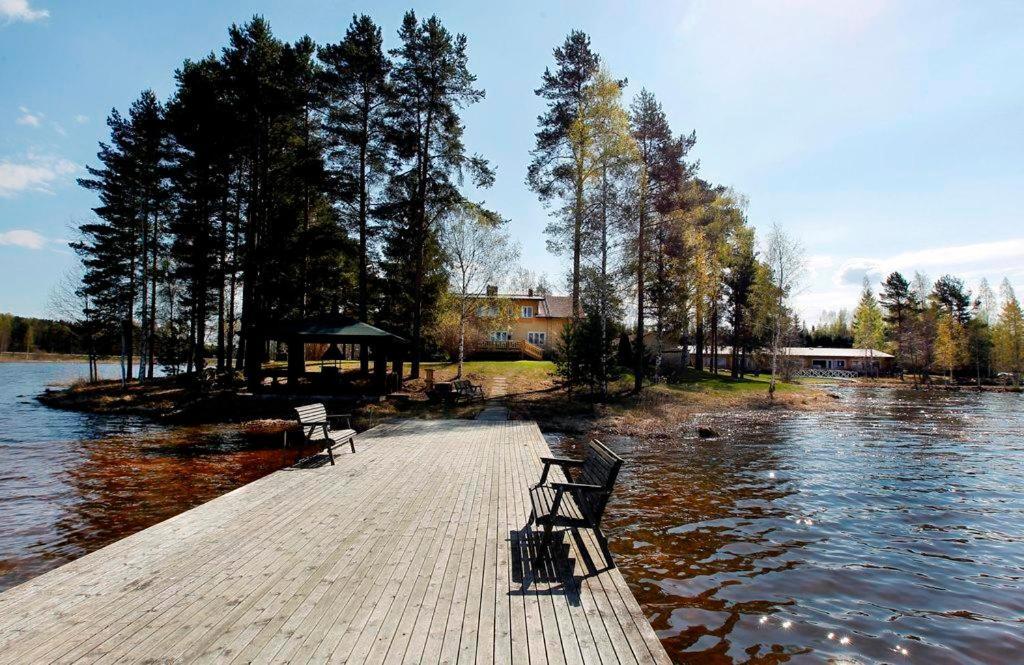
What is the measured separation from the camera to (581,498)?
6.22 metres

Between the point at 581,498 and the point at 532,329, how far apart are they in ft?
130

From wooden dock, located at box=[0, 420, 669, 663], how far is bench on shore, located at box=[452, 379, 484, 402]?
14.7m

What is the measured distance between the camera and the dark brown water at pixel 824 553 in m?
5.04

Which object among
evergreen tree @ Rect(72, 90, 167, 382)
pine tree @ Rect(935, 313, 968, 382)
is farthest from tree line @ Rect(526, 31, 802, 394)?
pine tree @ Rect(935, 313, 968, 382)

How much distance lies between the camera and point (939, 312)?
58.9 m

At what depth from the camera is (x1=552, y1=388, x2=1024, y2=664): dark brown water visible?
16.5 ft

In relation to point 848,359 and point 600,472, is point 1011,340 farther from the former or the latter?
point 600,472

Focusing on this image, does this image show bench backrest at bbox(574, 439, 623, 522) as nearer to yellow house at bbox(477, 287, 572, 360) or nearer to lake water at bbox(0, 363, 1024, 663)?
lake water at bbox(0, 363, 1024, 663)

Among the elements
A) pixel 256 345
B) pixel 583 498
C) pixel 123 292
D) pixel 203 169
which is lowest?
pixel 583 498

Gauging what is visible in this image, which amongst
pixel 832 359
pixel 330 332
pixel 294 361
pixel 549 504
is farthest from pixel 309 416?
pixel 832 359

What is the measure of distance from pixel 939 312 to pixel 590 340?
191 feet

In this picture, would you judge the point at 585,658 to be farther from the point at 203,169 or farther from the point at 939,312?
the point at 939,312

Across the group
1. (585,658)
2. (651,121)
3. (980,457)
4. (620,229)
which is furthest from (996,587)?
(651,121)

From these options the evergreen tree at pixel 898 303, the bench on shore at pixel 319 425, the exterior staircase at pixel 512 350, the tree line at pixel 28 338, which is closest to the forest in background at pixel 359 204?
the exterior staircase at pixel 512 350
